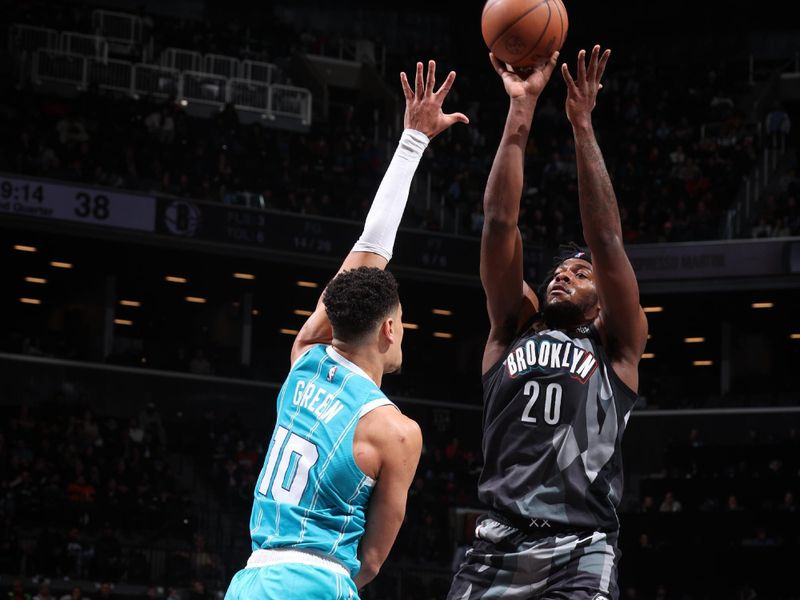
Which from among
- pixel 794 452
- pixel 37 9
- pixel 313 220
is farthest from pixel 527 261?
pixel 37 9

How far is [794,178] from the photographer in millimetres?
27047

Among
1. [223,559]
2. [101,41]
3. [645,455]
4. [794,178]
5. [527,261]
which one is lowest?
[223,559]

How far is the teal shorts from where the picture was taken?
3.77m

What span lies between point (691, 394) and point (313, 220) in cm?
940

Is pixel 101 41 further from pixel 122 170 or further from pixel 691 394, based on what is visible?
pixel 691 394

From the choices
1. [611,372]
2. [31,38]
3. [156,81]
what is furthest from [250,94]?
[611,372]

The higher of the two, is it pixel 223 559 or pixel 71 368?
pixel 71 368

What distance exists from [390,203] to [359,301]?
2.51ft

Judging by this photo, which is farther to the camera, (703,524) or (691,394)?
(691,394)

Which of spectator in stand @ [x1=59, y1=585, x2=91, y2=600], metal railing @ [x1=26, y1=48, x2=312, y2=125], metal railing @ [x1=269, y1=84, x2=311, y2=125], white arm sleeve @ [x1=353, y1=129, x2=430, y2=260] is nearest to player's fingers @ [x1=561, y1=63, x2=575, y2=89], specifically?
white arm sleeve @ [x1=353, y1=129, x2=430, y2=260]

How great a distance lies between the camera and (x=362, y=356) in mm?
4094

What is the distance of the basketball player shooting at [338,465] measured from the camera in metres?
3.83

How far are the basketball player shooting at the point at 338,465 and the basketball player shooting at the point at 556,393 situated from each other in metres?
0.90

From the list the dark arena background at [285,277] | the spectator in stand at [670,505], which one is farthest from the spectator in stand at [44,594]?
the spectator in stand at [670,505]
